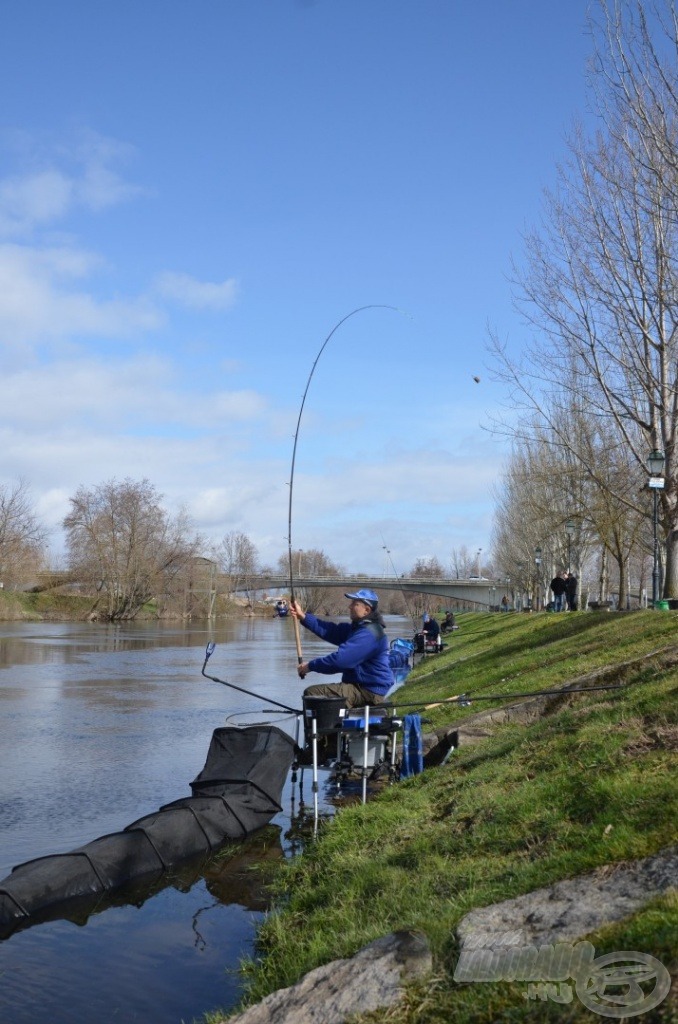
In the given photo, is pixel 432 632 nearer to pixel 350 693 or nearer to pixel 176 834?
pixel 350 693

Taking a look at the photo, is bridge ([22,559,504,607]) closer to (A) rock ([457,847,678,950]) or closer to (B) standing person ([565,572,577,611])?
(B) standing person ([565,572,577,611])

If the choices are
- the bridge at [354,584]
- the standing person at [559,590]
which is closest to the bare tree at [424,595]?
the bridge at [354,584]

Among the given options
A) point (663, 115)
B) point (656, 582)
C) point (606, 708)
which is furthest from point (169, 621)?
point (606, 708)

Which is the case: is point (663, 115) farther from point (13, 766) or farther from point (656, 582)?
point (656, 582)

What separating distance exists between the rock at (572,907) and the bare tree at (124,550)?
72.0m

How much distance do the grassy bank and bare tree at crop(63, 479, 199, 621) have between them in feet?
225

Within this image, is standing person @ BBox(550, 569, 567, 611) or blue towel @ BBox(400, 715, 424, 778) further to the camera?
standing person @ BBox(550, 569, 567, 611)

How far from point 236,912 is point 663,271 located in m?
14.7

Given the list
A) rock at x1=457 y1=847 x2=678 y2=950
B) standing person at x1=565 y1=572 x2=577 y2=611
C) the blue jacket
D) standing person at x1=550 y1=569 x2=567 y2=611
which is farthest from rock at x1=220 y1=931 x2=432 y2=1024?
standing person at x1=565 y1=572 x2=577 y2=611

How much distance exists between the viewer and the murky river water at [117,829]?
5590mm

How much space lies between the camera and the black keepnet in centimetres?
679

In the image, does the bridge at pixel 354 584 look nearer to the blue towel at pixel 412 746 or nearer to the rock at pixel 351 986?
the blue towel at pixel 412 746

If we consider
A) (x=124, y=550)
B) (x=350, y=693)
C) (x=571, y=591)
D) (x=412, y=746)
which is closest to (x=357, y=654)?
(x=350, y=693)

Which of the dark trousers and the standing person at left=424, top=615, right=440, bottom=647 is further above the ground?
the dark trousers
